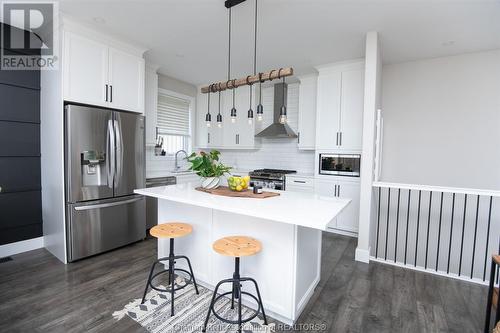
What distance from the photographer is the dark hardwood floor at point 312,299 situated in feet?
6.23

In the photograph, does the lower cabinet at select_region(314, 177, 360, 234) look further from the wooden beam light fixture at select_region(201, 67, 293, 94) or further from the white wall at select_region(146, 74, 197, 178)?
the white wall at select_region(146, 74, 197, 178)

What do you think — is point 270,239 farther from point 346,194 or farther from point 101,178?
point 346,194

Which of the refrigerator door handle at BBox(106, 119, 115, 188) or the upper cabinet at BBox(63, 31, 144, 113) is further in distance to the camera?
the refrigerator door handle at BBox(106, 119, 115, 188)

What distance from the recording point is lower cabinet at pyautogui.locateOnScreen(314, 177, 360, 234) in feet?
12.7

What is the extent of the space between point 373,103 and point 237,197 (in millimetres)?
2076

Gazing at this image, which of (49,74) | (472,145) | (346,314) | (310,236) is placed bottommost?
(346,314)

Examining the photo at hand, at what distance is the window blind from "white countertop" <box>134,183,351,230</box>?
2.71m

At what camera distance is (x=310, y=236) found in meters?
2.10

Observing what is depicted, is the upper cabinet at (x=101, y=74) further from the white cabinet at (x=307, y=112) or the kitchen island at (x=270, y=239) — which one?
the white cabinet at (x=307, y=112)

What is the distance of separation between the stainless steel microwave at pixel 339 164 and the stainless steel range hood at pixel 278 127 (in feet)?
2.80

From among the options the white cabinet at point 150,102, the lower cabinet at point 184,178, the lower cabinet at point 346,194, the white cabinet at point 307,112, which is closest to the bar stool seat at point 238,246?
the lower cabinet at point 346,194

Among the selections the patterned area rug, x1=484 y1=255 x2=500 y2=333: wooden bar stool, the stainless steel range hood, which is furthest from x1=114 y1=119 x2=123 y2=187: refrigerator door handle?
x1=484 y1=255 x2=500 y2=333: wooden bar stool

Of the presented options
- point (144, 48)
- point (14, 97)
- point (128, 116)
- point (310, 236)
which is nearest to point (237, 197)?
point (310, 236)

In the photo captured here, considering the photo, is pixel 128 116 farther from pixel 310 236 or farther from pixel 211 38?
pixel 310 236
